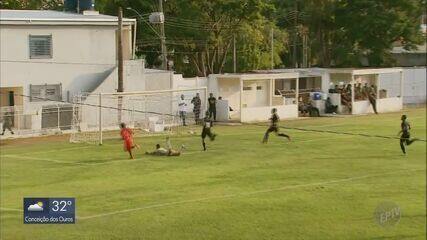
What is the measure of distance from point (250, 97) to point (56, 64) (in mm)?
11787

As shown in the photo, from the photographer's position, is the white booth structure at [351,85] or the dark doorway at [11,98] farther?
the white booth structure at [351,85]

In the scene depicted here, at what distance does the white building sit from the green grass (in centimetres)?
568

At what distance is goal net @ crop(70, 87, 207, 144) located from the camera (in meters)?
38.6

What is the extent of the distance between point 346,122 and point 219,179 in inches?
832

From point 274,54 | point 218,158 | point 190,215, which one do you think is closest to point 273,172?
point 218,158

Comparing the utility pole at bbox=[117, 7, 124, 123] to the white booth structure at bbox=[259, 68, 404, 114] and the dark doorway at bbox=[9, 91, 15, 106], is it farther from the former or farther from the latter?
the white booth structure at bbox=[259, 68, 404, 114]

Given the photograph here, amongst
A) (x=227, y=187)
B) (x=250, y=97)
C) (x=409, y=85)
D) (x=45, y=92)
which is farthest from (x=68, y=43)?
(x=409, y=85)

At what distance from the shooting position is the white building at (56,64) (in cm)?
4003

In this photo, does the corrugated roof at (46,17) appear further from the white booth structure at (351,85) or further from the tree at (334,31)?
the tree at (334,31)

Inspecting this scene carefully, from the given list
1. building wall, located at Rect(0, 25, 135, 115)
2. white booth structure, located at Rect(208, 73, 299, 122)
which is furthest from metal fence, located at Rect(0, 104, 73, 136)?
white booth structure, located at Rect(208, 73, 299, 122)

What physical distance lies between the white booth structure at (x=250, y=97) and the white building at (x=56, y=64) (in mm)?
3197

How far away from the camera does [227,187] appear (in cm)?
2242

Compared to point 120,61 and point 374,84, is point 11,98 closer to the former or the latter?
point 120,61
